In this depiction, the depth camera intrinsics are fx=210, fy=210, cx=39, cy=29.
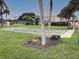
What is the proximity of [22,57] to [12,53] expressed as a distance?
103cm

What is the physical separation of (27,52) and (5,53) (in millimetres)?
1016

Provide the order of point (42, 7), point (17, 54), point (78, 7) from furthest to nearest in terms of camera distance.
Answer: point (78, 7)
point (42, 7)
point (17, 54)

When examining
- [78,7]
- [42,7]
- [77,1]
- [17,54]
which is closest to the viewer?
[17,54]

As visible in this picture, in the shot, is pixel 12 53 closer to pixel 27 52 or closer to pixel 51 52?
pixel 27 52

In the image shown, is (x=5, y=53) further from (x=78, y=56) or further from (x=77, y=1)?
(x=77, y=1)

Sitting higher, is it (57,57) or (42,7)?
(42,7)

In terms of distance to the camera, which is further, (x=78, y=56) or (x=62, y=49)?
(x=62, y=49)

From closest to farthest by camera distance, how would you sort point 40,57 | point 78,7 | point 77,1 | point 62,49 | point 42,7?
point 40,57
point 62,49
point 42,7
point 77,1
point 78,7

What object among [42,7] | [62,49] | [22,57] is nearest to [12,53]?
[22,57]

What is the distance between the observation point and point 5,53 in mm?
9656

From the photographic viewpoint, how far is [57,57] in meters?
8.84

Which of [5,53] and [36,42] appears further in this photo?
[36,42]

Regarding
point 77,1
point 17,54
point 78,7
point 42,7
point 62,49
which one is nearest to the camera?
point 17,54

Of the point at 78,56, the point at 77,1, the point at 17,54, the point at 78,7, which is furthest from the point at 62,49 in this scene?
the point at 78,7
